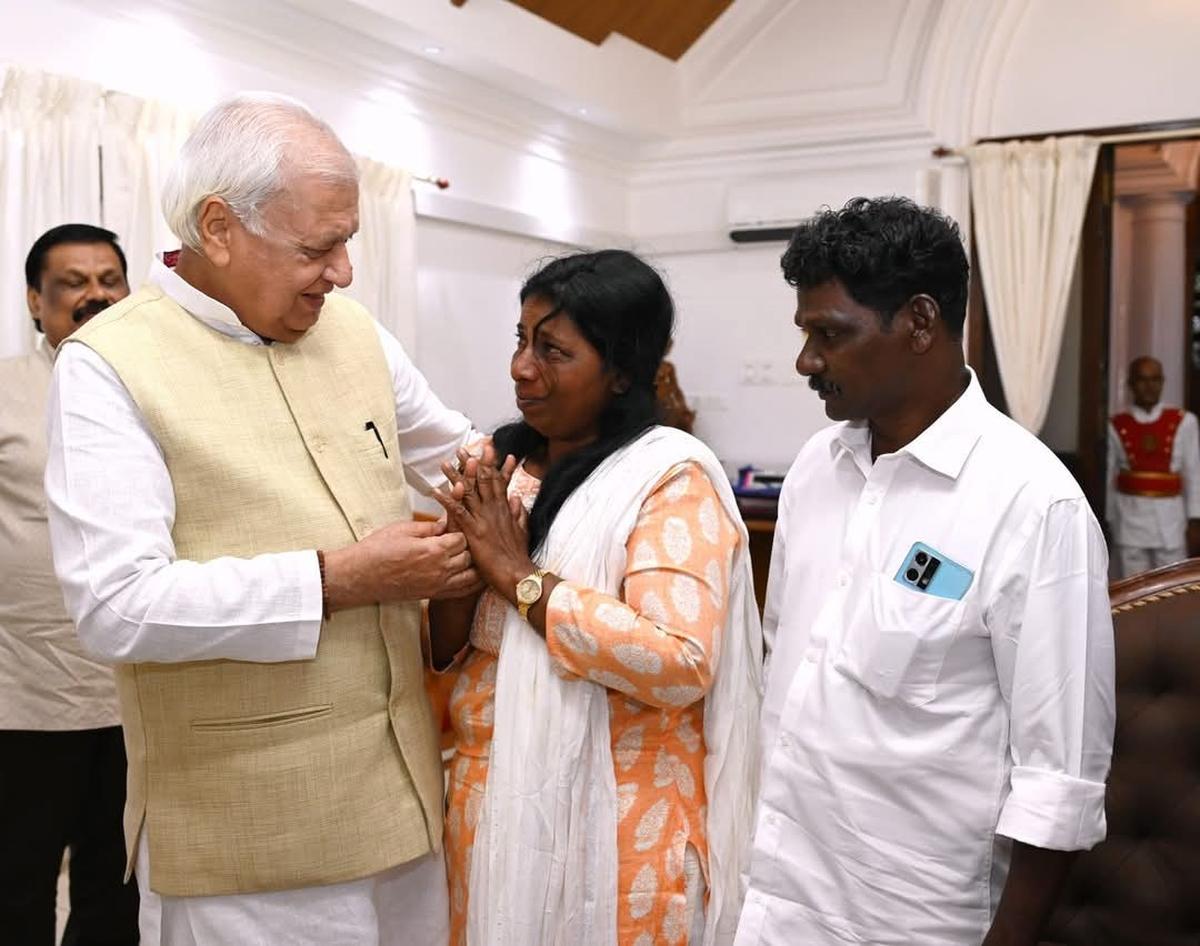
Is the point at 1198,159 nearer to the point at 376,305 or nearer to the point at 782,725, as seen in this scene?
the point at 376,305

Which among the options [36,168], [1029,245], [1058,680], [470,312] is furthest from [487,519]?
[1029,245]

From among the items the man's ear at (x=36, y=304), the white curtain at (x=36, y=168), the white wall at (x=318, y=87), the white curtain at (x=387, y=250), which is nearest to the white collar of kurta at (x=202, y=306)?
the man's ear at (x=36, y=304)

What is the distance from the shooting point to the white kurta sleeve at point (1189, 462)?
22.7ft

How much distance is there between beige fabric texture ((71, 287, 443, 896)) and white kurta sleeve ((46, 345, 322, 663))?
4 centimetres

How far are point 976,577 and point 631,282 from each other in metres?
0.67

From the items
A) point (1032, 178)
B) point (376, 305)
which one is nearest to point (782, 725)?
point (376, 305)

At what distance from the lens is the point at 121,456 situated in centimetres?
150

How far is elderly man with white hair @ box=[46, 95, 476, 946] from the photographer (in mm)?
1506

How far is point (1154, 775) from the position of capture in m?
1.86

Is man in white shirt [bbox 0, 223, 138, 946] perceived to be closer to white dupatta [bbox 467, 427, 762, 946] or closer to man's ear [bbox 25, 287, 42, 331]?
man's ear [bbox 25, 287, 42, 331]

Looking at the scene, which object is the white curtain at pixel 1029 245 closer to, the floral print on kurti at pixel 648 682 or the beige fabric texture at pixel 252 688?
the floral print on kurti at pixel 648 682

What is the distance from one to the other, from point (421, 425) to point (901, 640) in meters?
0.94

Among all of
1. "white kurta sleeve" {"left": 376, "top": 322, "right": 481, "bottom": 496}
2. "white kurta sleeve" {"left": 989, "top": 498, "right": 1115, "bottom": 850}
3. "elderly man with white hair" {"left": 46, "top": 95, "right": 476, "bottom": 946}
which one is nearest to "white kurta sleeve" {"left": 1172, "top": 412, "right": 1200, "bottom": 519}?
"white kurta sleeve" {"left": 376, "top": 322, "right": 481, "bottom": 496}

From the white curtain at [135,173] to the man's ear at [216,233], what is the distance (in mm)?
2492
